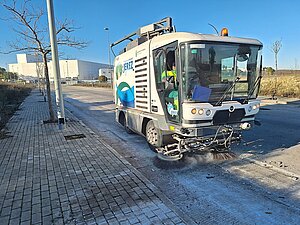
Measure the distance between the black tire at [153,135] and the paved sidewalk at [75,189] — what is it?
1.03 meters

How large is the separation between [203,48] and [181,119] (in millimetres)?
1511

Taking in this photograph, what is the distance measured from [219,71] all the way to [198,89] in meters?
0.66

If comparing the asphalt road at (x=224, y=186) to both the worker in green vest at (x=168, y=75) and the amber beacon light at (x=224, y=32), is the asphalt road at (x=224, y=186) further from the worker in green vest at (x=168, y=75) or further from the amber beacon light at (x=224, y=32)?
the amber beacon light at (x=224, y=32)

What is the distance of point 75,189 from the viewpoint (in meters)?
3.71

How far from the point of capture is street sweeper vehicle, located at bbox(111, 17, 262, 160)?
13.8ft

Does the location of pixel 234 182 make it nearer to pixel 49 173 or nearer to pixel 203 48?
pixel 203 48

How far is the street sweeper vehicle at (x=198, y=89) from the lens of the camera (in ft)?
13.8

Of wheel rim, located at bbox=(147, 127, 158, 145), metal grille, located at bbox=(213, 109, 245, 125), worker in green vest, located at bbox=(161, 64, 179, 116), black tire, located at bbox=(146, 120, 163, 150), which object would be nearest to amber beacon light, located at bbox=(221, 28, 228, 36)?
worker in green vest, located at bbox=(161, 64, 179, 116)

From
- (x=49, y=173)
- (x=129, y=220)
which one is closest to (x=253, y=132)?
(x=129, y=220)

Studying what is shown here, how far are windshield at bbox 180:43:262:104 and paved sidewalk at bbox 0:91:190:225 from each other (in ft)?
6.93

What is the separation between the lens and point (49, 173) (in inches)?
173

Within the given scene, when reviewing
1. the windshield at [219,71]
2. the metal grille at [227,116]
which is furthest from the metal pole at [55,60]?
the metal grille at [227,116]

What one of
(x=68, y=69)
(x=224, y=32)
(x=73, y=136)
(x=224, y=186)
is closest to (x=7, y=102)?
(x=73, y=136)

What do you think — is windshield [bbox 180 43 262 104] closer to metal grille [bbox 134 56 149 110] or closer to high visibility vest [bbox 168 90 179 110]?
high visibility vest [bbox 168 90 179 110]
